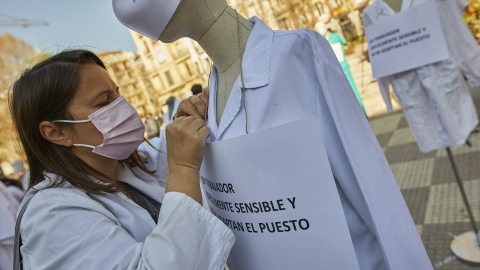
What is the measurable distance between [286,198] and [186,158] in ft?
1.06

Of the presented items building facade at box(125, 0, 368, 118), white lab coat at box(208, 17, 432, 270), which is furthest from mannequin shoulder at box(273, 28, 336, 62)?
building facade at box(125, 0, 368, 118)

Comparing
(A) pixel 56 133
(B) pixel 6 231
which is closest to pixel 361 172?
(A) pixel 56 133

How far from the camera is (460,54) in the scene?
7.11ft

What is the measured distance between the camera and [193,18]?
971 millimetres

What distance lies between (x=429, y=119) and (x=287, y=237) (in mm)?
1966

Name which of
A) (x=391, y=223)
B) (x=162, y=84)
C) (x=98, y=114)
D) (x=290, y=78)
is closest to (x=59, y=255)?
(x=98, y=114)

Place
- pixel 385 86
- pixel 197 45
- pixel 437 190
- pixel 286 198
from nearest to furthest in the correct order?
pixel 286 198 → pixel 385 86 → pixel 437 190 → pixel 197 45

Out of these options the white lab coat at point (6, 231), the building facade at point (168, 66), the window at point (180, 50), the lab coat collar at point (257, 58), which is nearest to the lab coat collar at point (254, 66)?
the lab coat collar at point (257, 58)

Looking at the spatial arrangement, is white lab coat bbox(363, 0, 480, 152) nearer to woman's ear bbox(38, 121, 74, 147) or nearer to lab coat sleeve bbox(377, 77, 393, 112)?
lab coat sleeve bbox(377, 77, 393, 112)

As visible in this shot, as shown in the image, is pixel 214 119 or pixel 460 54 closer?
pixel 214 119

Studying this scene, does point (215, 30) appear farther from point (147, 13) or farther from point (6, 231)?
point (6, 231)

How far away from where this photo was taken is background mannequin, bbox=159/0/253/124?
96cm

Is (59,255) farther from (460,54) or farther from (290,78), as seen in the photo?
(460,54)

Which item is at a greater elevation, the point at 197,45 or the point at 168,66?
the point at 197,45
